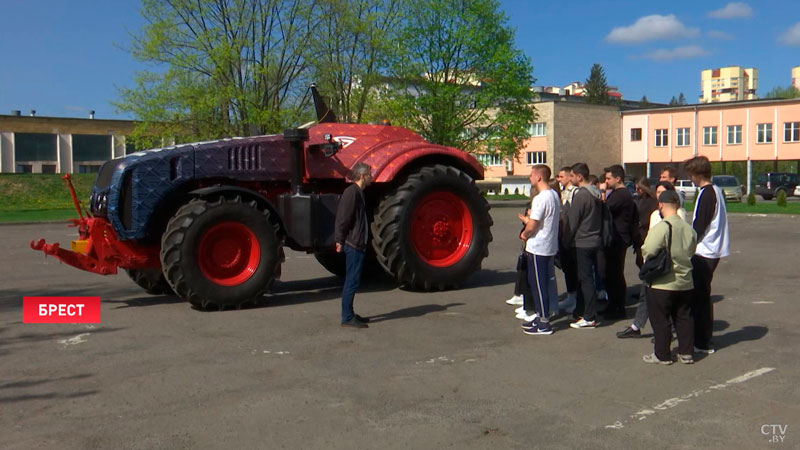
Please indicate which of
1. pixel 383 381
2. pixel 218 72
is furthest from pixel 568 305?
pixel 218 72

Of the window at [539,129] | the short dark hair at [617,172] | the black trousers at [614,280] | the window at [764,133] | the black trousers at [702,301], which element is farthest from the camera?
the window at [539,129]

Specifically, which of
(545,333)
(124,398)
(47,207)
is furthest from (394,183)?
(47,207)

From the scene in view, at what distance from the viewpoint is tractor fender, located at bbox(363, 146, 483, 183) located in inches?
376

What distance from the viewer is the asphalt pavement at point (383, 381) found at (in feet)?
15.0

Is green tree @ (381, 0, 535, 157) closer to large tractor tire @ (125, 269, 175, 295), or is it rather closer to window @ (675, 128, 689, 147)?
window @ (675, 128, 689, 147)

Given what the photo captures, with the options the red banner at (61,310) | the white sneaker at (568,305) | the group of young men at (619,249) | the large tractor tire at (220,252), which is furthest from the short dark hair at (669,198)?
the red banner at (61,310)

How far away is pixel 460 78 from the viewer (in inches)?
1695

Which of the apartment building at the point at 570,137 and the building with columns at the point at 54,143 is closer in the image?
the apartment building at the point at 570,137

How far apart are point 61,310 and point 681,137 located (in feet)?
203

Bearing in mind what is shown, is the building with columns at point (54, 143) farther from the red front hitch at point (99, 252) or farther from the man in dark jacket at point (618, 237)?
the man in dark jacket at point (618, 237)

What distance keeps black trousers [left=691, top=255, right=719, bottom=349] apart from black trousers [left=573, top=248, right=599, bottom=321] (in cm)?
122

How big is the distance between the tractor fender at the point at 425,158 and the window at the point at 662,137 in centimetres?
5783

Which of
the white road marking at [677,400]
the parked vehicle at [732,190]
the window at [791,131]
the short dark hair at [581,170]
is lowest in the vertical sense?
the white road marking at [677,400]

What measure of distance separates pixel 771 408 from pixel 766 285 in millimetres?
6070
